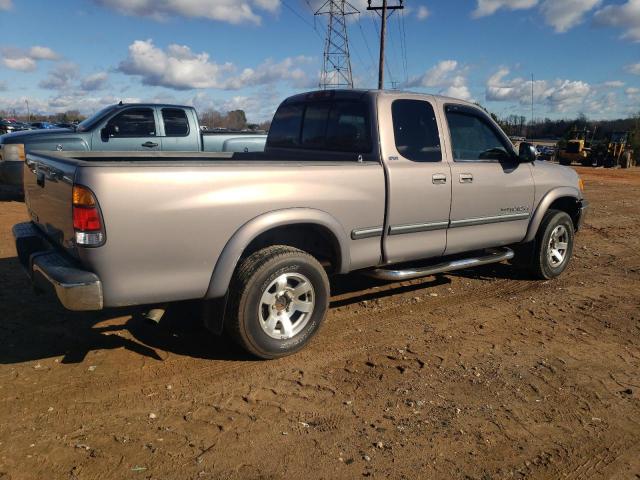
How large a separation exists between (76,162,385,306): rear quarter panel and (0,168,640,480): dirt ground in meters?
0.72

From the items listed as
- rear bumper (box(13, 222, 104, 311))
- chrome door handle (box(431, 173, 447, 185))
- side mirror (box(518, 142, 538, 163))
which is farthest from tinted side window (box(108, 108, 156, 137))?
side mirror (box(518, 142, 538, 163))

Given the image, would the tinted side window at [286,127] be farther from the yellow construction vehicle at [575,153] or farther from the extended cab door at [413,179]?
the yellow construction vehicle at [575,153]

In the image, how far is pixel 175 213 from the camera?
3.37 m

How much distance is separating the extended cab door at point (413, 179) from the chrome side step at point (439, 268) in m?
0.12

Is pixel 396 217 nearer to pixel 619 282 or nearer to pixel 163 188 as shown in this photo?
pixel 163 188

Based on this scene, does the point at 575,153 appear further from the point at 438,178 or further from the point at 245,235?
the point at 245,235

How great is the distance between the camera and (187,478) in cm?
271

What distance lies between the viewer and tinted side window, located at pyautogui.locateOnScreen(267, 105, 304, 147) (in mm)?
5496

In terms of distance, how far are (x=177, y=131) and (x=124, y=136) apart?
102 centimetres

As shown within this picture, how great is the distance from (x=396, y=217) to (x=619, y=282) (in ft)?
11.2

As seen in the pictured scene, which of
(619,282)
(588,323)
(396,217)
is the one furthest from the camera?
(619,282)

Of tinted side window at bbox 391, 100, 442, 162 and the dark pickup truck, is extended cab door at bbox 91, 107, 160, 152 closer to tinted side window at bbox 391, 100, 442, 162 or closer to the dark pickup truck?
the dark pickup truck

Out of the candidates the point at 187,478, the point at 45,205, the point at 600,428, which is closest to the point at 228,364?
the point at 187,478

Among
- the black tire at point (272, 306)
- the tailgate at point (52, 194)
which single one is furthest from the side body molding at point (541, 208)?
the tailgate at point (52, 194)
